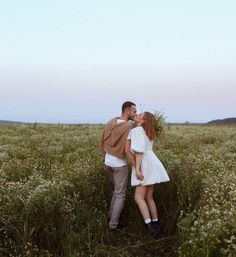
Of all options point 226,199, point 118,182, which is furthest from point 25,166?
point 226,199

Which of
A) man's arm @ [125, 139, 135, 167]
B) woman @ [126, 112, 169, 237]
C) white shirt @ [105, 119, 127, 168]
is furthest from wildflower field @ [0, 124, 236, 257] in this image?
man's arm @ [125, 139, 135, 167]

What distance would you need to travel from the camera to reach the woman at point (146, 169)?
8188mm

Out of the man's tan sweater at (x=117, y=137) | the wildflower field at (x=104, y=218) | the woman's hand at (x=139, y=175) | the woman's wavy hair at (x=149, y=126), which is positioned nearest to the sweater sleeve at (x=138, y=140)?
the woman's wavy hair at (x=149, y=126)

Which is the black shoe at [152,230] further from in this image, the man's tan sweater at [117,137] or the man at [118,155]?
the man's tan sweater at [117,137]

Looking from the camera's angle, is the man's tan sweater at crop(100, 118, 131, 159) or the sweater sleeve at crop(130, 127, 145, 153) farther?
the man's tan sweater at crop(100, 118, 131, 159)

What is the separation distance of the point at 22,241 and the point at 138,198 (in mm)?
2148

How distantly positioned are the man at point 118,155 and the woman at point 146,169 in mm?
221

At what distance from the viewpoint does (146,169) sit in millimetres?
8273

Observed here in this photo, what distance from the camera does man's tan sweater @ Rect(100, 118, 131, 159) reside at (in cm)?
858

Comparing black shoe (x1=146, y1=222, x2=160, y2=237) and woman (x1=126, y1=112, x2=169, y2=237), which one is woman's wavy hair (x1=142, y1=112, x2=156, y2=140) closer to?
woman (x1=126, y1=112, x2=169, y2=237)

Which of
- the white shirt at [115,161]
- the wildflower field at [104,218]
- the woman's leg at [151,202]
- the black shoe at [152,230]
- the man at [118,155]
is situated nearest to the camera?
the wildflower field at [104,218]

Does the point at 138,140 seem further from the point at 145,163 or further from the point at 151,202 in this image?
the point at 151,202

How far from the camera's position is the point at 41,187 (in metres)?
7.97

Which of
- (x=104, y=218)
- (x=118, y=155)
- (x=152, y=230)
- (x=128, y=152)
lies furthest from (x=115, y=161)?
(x=152, y=230)
